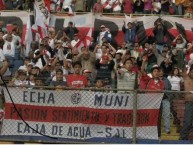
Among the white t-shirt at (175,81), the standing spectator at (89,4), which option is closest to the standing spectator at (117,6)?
the standing spectator at (89,4)

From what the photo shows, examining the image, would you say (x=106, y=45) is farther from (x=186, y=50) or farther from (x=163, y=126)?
(x=163, y=126)

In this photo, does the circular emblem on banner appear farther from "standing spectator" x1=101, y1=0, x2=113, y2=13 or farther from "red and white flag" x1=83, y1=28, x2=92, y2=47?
"standing spectator" x1=101, y1=0, x2=113, y2=13

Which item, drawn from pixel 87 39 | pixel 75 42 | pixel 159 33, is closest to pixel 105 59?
pixel 75 42

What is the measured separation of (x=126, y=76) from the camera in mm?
14898

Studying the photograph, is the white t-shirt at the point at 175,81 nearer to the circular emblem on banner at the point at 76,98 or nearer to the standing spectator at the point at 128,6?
the circular emblem on banner at the point at 76,98

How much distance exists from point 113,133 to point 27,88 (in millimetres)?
1739

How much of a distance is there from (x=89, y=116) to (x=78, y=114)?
0.66 ft

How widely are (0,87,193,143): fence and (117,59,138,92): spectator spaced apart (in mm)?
1272

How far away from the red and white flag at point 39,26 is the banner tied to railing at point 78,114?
7.43 meters

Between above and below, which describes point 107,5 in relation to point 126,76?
above

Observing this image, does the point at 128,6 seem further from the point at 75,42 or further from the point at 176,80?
the point at 176,80

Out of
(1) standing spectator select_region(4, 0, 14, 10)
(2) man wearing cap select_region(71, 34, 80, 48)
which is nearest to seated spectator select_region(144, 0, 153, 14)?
(2) man wearing cap select_region(71, 34, 80, 48)

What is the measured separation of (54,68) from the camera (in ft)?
54.4

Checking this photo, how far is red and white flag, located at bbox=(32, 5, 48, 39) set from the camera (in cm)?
2047
